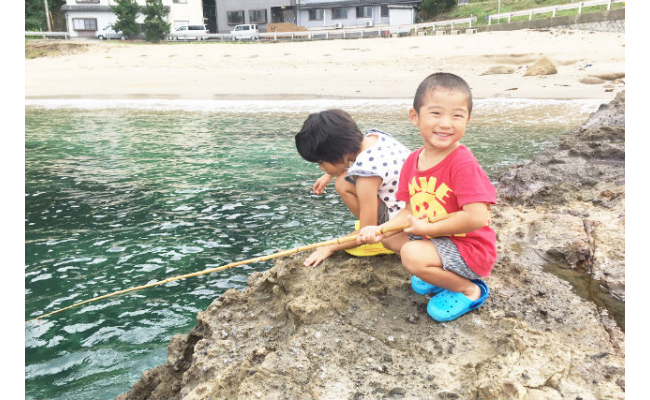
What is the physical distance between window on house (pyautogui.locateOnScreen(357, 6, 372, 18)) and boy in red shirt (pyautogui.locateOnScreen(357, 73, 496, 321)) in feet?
141

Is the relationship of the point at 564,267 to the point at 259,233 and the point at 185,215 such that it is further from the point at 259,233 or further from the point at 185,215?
the point at 185,215

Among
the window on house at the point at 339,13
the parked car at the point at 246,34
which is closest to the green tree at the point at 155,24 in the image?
the parked car at the point at 246,34

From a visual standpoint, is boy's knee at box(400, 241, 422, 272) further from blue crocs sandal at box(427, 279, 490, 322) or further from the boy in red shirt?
blue crocs sandal at box(427, 279, 490, 322)

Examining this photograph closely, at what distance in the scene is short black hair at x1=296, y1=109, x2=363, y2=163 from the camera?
3262mm

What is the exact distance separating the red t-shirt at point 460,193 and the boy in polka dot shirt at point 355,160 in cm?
40

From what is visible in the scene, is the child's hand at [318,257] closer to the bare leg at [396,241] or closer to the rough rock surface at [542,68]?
the bare leg at [396,241]

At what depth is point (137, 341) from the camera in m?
3.74

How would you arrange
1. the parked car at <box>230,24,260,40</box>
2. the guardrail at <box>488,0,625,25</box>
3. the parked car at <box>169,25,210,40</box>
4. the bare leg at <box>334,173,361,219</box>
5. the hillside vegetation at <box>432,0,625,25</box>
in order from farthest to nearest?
the parked car at <box>169,25,210,40</box>
the parked car at <box>230,24,260,40</box>
the hillside vegetation at <box>432,0,625,25</box>
the guardrail at <box>488,0,625,25</box>
the bare leg at <box>334,173,361,219</box>

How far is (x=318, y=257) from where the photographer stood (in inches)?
136

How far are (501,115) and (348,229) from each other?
985 centimetres

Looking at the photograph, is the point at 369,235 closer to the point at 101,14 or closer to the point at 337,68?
the point at 337,68

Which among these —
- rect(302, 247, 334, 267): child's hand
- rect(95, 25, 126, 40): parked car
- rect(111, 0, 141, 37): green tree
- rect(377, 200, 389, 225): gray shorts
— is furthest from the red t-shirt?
rect(95, 25, 126, 40): parked car

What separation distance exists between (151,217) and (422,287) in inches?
179

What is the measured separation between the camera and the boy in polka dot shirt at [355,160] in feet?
10.5
